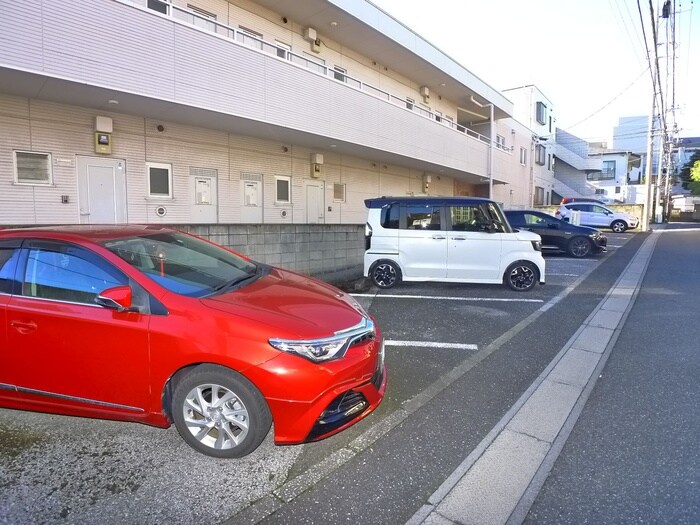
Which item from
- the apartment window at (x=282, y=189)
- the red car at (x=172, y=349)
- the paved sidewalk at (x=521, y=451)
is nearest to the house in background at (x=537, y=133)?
the apartment window at (x=282, y=189)

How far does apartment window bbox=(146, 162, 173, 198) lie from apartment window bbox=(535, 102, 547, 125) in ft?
89.2

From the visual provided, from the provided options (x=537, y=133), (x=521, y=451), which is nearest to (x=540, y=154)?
(x=537, y=133)

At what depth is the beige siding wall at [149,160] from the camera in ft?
23.6

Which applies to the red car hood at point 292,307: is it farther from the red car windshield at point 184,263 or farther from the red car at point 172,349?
the red car windshield at point 184,263

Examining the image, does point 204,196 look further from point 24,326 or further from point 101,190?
point 24,326

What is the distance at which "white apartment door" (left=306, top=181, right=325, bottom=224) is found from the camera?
39.8ft

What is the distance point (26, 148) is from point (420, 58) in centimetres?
1125

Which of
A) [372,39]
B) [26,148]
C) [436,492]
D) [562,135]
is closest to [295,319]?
[436,492]

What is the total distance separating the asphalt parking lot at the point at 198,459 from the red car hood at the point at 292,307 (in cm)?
83

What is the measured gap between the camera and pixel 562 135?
1420 inches

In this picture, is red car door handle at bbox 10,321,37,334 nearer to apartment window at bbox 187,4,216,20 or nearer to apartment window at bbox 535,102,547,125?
apartment window at bbox 187,4,216,20

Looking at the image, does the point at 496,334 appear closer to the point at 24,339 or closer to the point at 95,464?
the point at 95,464

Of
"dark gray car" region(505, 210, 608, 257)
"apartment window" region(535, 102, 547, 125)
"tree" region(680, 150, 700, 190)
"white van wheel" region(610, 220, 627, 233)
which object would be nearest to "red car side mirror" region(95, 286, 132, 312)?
"dark gray car" region(505, 210, 608, 257)

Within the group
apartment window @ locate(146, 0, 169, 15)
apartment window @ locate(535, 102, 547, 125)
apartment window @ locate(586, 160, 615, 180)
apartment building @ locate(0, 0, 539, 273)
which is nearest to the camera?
apartment building @ locate(0, 0, 539, 273)
